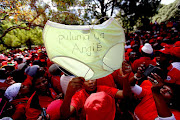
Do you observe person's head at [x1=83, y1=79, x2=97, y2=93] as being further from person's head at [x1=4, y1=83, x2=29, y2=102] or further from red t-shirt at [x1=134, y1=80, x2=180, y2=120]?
person's head at [x1=4, y1=83, x2=29, y2=102]

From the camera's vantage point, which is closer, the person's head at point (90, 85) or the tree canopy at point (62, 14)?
the person's head at point (90, 85)

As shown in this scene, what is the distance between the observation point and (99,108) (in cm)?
126

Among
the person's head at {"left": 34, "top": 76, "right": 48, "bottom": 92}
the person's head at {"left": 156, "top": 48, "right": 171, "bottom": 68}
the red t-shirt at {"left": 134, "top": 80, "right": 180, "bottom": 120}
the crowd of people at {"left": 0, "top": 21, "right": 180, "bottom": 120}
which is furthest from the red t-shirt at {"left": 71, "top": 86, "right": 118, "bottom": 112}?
the person's head at {"left": 156, "top": 48, "right": 171, "bottom": 68}

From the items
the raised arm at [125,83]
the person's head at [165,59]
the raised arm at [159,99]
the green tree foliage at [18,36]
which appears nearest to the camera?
the raised arm at [159,99]

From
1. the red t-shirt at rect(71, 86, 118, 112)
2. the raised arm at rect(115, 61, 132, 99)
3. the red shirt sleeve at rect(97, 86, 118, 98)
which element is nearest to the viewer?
the raised arm at rect(115, 61, 132, 99)

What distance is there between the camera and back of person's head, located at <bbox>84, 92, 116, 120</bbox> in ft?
4.15

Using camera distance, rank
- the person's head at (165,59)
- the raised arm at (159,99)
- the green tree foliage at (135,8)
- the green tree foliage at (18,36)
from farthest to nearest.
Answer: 1. the green tree foliage at (18,36)
2. the green tree foliage at (135,8)
3. the person's head at (165,59)
4. the raised arm at (159,99)

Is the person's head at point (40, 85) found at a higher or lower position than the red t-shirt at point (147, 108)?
higher

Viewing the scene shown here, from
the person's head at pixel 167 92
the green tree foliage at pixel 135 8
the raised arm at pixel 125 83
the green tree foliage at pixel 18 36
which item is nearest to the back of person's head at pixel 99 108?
the raised arm at pixel 125 83

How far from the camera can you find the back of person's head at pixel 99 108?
49.8 inches

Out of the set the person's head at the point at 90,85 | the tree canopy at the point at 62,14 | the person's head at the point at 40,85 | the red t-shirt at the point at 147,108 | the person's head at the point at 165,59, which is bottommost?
the red t-shirt at the point at 147,108

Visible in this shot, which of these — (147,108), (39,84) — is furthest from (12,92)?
(147,108)

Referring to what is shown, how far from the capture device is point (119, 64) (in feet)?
3.69

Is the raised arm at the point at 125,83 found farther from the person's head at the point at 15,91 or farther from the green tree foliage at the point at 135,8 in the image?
the green tree foliage at the point at 135,8
